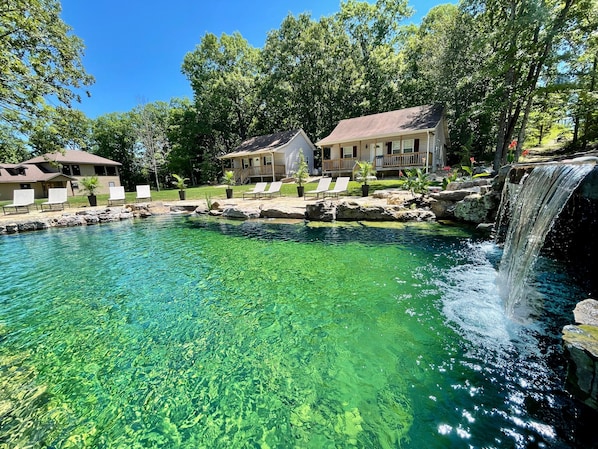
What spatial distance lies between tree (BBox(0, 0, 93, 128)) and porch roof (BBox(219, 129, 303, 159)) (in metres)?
15.2

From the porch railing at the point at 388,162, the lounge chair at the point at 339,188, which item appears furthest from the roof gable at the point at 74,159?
the lounge chair at the point at 339,188

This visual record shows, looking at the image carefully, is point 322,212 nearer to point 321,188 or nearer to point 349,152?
point 321,188

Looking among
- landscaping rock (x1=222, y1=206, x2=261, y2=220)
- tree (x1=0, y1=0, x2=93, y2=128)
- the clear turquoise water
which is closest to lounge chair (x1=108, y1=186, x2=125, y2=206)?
tree (x1=0, y1=0, x2=93, y2=128)

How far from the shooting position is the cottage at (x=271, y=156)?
2514 centimetres

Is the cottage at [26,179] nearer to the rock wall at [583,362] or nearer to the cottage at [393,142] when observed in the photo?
the cottage at [393,142]

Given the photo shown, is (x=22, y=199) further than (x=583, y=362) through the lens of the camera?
Yes

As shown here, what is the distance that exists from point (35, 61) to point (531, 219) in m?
13.7

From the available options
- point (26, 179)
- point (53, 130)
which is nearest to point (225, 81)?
point (26, 179)

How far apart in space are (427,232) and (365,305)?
511 centimetres

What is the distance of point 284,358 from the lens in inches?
127

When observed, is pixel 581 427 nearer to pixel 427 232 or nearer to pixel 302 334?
pixel 302 334

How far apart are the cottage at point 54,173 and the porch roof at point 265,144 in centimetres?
1446

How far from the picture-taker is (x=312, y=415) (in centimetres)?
246

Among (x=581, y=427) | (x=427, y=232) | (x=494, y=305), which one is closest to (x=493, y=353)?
(x=581, y=427)
